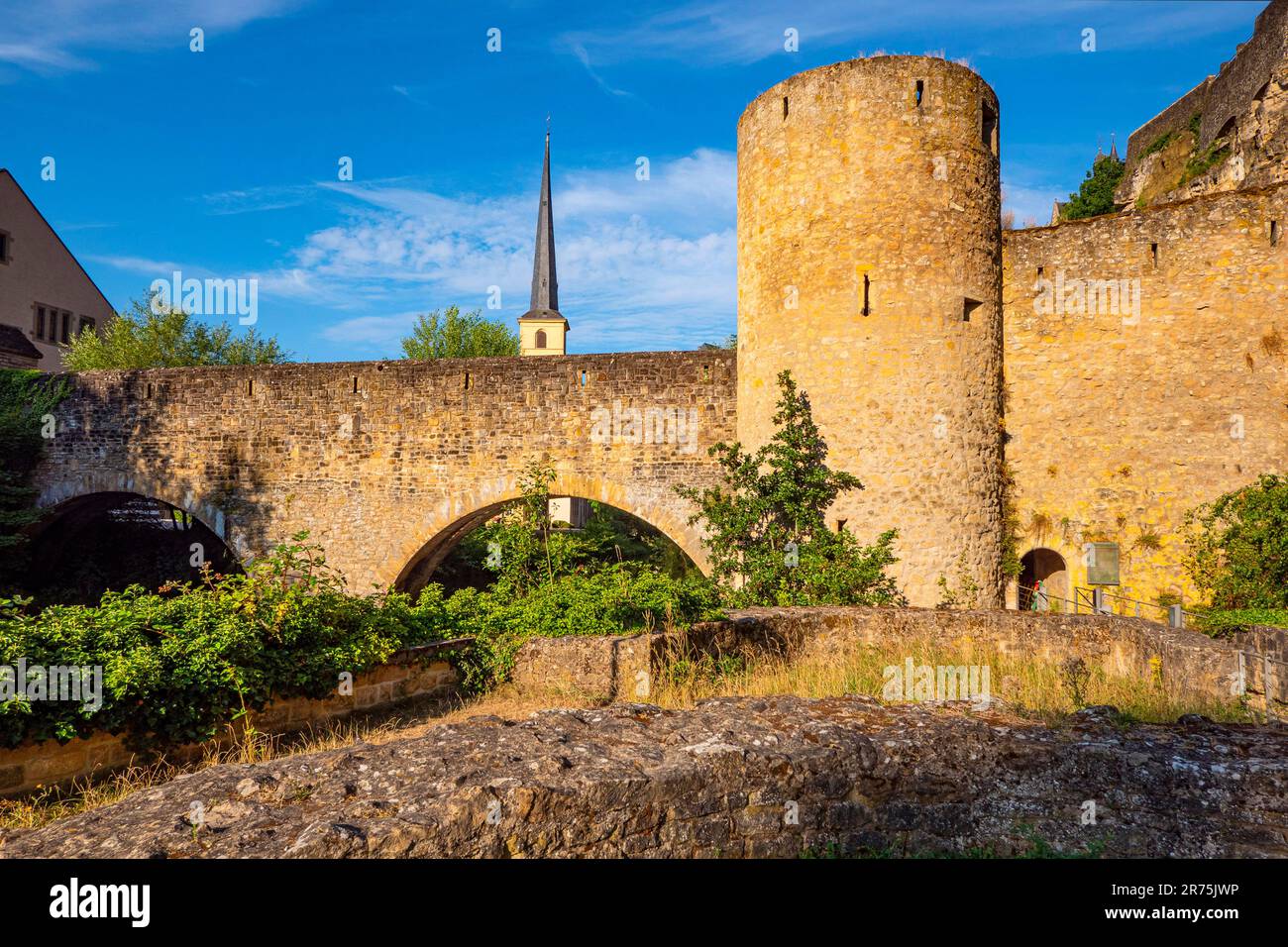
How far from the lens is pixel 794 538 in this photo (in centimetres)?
1034

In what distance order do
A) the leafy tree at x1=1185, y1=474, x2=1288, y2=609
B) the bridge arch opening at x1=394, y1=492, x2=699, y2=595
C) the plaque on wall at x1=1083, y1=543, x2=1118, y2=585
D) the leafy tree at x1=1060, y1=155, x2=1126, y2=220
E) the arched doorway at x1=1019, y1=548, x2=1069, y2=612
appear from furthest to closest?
the leafy tree at x1=1060, y1=155, x2=1126, y2=220 → the bridge arch opening at x1=394, y1=492, x2=699, y2=595 → the arched doorway at x1=1019, y1=548, x2=1069, y2=612 → the plaque on wall at x1=1083, y1=543, x2=1118, y2=585 → the leafy tree at x1=1185, y1=474, x2=1288, y2=609

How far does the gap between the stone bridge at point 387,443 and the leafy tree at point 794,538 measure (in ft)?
4.60

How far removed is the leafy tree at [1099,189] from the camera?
84.5 feet

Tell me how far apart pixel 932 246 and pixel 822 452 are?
9.23 ft

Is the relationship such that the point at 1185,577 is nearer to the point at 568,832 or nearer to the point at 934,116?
the point at 934,116

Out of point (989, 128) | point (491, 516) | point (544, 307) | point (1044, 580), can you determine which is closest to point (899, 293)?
point (989, 128)

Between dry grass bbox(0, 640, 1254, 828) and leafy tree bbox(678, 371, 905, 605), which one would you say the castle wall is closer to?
leafy tree bbox(678, 371, 905, 605)

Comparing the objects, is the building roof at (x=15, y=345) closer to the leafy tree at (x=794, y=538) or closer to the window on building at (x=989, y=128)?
the leafy tree at (x=794, y=538)

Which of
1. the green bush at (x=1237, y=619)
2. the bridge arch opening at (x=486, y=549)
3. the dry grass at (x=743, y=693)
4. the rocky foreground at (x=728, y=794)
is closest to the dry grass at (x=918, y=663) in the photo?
the dry grass at (x=743, y=693)

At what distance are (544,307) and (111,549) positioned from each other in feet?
114

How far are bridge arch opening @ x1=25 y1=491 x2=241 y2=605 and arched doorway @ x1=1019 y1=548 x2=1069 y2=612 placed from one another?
13077 mm

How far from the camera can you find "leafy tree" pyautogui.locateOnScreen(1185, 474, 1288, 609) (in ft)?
32.4

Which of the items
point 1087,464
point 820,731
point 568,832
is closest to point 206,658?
point 568,832

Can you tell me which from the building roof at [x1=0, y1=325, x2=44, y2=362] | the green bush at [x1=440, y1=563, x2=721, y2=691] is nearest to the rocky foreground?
the green bush at [x1=440, y1=563, x2=721, y2=691]
